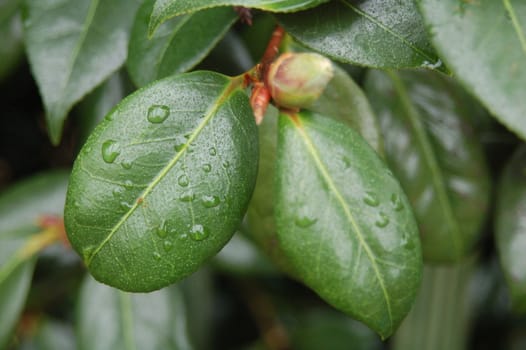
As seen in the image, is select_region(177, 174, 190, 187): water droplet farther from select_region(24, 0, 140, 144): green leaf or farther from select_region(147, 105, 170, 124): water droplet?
select_region(24, 0, 140, 144): green leaf

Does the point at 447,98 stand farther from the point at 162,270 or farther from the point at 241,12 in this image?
the point at 162,270

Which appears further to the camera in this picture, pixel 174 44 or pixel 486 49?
Result: pixel 174 44

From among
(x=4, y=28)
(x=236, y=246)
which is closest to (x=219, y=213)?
(x=4, y=28)

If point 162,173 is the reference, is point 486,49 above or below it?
above

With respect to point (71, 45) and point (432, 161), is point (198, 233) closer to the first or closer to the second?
point (71, 45)

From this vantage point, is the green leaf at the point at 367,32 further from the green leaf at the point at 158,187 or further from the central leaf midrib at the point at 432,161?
the central leaf midrib at the point at 432,161

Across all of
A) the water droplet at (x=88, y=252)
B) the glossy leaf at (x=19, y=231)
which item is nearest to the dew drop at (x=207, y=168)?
the water droplet at (x=88, y=252)

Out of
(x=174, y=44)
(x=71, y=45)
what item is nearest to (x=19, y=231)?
(x=71, y=45)

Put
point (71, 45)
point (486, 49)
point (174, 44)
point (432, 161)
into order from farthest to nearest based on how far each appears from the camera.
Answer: point (432, 161) < point (71, 45) < point (174, 44) < point (486, 49)

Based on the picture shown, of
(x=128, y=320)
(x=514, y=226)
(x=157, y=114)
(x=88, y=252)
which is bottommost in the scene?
(x=128, y=320)
